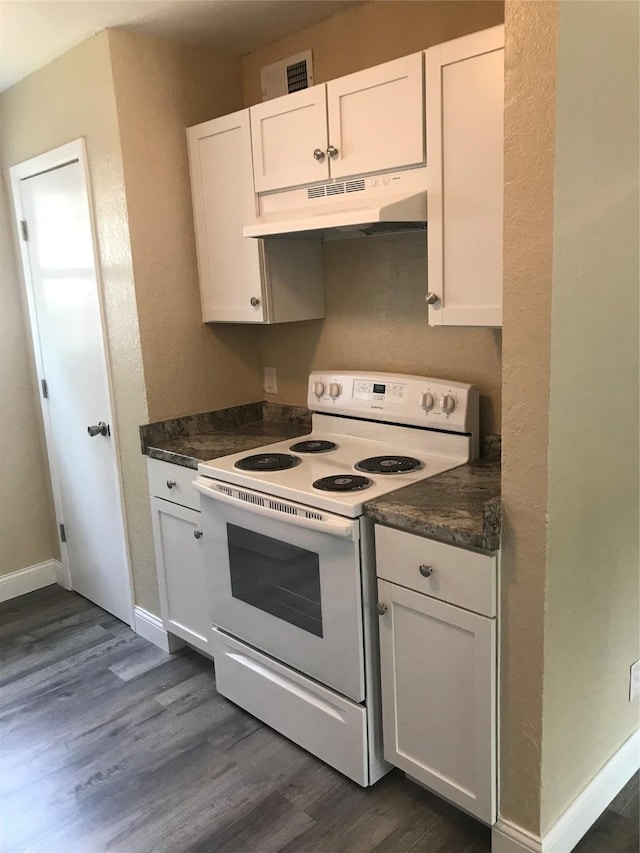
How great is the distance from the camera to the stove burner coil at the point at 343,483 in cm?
203

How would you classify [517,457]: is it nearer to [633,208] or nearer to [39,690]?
[633,208]

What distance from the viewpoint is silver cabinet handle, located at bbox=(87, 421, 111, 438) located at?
3014 millimetres

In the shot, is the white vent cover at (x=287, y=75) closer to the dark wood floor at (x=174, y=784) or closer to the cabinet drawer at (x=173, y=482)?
the cabinet drawer at (x=173, y=482)

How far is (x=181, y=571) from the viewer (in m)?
2.80

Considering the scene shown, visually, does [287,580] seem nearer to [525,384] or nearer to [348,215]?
[525,384]

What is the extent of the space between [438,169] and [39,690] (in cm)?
246

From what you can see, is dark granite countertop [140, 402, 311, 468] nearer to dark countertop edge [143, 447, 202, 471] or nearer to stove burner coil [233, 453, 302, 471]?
dark countertop edge [143, 447, 202, 471]

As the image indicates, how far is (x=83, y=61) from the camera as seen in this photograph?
2674 mm

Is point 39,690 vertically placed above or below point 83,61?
below

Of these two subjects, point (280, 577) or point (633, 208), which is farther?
point (280, 577)

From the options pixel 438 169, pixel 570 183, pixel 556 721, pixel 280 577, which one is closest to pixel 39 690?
pixel 280 577

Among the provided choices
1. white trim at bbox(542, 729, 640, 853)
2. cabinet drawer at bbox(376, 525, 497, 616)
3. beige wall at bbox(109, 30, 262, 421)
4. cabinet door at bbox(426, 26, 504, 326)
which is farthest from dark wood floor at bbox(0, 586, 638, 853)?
cabinet door at bbox(426, 26, 504, 326)

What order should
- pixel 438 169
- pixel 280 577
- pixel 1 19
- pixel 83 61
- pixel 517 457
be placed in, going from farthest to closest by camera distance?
pixel 83 61 < pixel 1 19 < pixel 280 577 < pixel 438 169 < pixel 517 457

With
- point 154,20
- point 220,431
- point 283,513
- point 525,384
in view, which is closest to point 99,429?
point 220,431
